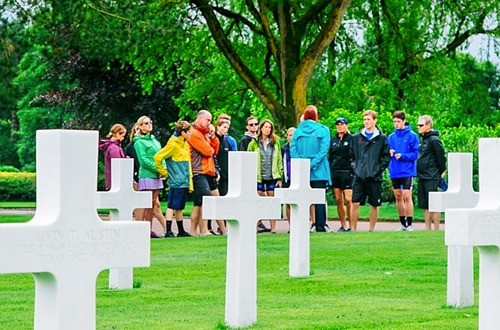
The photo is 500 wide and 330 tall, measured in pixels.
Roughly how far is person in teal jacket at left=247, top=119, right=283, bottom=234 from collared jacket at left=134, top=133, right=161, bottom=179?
1.93 meters

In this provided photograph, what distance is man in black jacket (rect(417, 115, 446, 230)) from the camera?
68.9ft

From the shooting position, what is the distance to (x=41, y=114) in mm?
78938

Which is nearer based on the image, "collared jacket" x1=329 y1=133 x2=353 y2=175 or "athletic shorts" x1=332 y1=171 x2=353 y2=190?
"collared jacket" x1=329 y1=133 x2=353 y2=175

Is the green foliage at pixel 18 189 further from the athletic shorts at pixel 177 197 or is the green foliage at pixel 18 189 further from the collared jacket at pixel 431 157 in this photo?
the collared jacket at pixel 431 157

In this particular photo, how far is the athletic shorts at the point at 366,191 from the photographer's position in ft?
69.8

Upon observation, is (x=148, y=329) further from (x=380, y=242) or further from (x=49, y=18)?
(x=49, y=18)

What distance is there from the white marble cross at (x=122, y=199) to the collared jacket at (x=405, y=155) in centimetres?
885

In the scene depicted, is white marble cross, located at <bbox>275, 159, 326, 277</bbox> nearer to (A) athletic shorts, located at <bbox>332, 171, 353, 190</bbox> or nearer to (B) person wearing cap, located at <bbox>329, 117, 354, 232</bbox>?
(B) person wearing cap, located at <bbox>329, 117, 354, 232</bbox>

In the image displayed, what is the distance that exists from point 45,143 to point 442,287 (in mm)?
7758

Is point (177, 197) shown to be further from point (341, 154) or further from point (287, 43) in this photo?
point (287, 43)

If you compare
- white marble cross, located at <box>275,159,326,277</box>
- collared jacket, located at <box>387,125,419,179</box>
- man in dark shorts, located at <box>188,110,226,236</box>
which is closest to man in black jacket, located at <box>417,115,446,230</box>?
collared jacket, located at <box>387,125,419,179</box>

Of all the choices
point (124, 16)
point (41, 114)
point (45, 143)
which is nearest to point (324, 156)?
point (124, 16)

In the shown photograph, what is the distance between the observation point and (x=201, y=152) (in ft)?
66.4

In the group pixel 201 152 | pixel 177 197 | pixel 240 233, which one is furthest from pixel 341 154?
pixel 240 233
